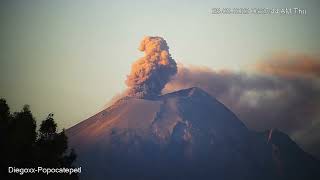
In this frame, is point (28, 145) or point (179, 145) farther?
point (179, 145)

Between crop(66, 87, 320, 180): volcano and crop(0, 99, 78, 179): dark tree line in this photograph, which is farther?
crop(66, 87, 320, 180): volcano

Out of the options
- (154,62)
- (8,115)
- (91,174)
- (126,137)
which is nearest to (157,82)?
(154,62)

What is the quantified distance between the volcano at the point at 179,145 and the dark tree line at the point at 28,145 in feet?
145

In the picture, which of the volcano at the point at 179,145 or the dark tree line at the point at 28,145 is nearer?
the dark tree line at the point at 28,145

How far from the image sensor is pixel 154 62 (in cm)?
6044

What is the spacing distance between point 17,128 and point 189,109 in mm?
68317

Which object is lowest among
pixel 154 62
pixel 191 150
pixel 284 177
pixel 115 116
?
pixel 284 177

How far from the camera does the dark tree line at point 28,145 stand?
15047 mm

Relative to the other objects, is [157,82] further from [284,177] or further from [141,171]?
[284,177]

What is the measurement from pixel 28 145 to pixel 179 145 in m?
57.5

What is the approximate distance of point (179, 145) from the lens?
72.0 m

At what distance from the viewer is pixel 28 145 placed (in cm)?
1534

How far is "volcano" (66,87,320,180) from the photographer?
63.5 metres

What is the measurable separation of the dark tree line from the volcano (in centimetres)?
4429
